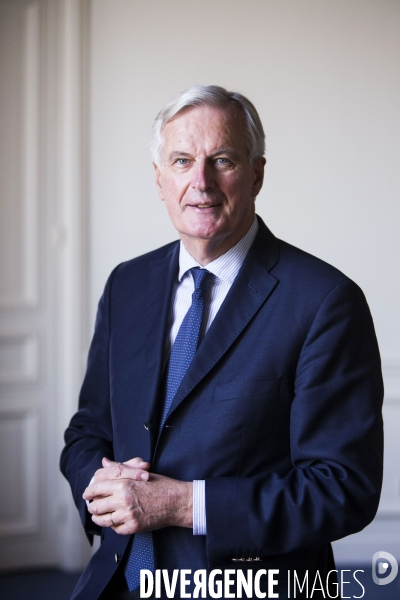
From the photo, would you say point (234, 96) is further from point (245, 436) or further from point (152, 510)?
point (152, 510)

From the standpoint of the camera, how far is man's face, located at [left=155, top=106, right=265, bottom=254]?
151 centimetres

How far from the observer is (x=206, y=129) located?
151cm

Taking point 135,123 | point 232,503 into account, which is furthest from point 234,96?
point 135,123

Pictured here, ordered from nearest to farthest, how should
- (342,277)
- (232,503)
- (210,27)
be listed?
(232,503) < (342,277) < (210,27)

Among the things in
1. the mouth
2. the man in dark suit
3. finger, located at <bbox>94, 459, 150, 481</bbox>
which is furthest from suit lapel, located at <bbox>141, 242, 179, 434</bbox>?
the mouth

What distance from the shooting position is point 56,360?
318 centimetres

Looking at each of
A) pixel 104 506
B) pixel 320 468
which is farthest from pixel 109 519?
pixel 320 468

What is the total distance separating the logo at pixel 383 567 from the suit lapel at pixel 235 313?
2155 millimetres

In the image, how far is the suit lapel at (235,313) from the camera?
1.45 metres

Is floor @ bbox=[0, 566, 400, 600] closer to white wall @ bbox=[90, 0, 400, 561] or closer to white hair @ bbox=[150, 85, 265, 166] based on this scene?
white wall @ bbox=[90, 0, 400, 561]

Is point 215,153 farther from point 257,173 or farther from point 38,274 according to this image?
point 38,274

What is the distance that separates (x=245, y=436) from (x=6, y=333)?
1.99 m

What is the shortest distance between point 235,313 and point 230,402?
0.21 meters

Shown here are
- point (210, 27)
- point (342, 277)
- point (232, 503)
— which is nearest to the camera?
point (232, 503)
